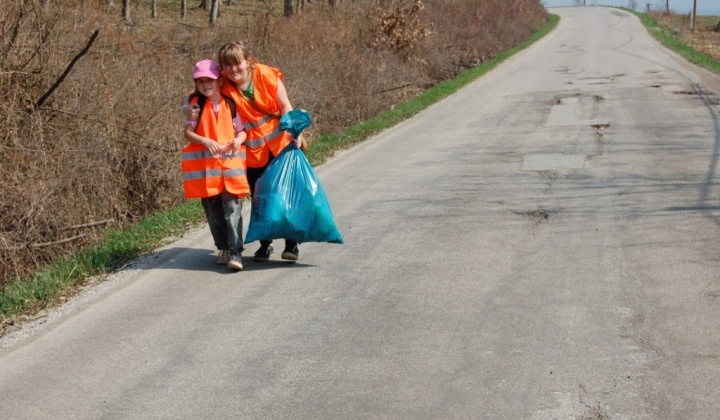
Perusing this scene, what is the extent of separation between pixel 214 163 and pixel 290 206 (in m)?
0.69

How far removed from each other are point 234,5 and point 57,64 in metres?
35.4

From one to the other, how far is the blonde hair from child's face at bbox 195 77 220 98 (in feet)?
0.53

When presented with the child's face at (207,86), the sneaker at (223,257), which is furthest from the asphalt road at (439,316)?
the child's face at (207,86)

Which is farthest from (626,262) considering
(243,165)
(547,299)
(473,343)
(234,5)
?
(234,5)

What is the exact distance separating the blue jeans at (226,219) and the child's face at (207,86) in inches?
31.4

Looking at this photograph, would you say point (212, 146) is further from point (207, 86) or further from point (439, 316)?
point (439, 316)

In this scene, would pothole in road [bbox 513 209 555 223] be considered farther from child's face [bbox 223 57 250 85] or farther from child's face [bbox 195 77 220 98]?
child's face [bbox 195 77 220 98]

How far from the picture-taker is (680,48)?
107ft

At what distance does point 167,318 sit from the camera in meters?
6.08

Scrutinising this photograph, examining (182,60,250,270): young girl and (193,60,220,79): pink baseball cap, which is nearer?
(193,60,220,79): pink baseball cap

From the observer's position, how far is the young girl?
6.86 m

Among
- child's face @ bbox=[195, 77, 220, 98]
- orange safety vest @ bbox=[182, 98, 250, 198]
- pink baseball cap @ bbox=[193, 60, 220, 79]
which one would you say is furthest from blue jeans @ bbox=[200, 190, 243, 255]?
pink baseball cap @ bbox=[193, 60, 220, 79]

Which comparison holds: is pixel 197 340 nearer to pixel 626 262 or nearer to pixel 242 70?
pixel 242 70

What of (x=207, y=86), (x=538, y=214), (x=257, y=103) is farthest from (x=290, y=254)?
(x=538, y=214)
